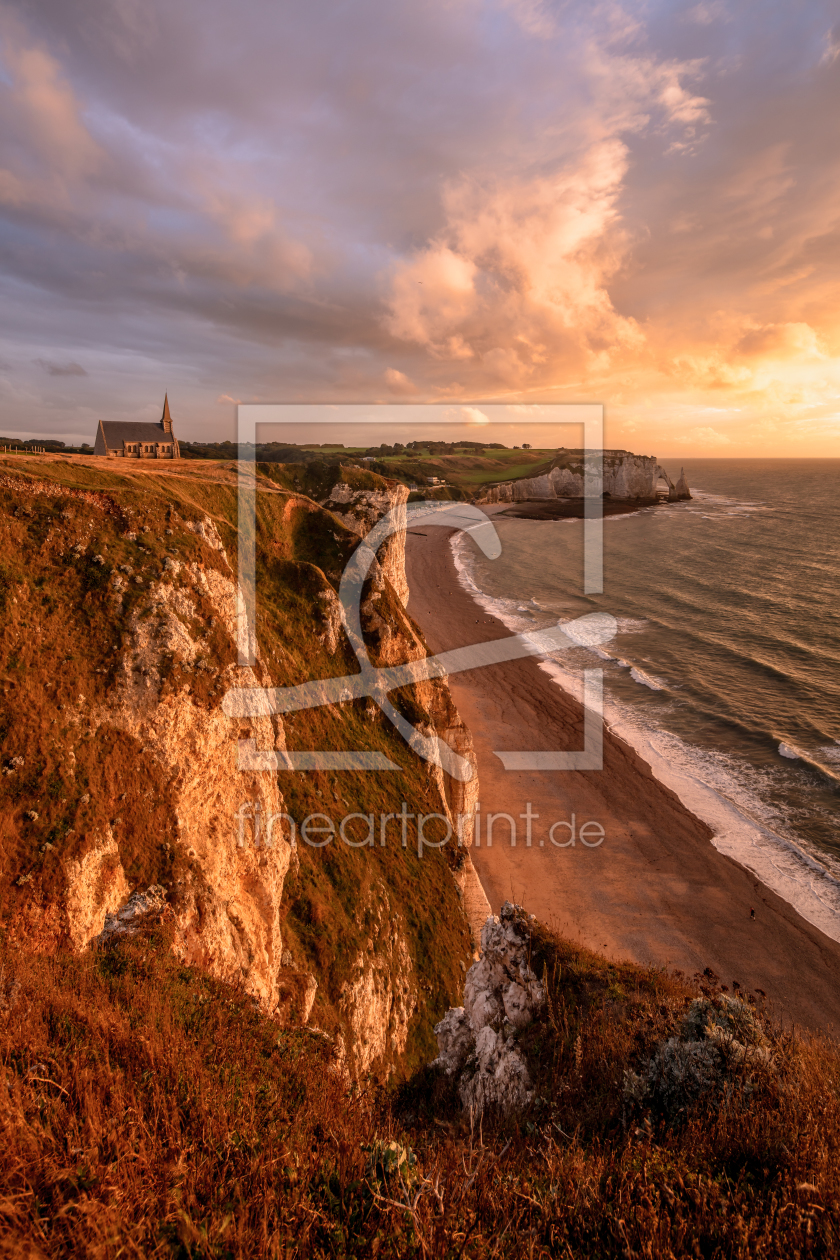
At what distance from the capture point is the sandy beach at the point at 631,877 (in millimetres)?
26828

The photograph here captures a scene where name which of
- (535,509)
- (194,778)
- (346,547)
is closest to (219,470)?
(346,547)

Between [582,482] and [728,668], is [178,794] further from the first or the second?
[582,482]

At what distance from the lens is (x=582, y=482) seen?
186 meters

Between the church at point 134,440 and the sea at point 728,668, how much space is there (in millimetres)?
46067

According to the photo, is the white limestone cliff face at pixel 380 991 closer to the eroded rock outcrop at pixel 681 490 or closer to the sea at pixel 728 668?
the sea at pixel 728 668

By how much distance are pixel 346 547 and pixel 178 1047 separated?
3114cm

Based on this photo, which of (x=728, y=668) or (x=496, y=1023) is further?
(x=728, y=668)

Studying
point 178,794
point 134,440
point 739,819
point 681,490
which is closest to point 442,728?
point 178,794

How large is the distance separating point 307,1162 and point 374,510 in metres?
44.0

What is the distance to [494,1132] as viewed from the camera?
355 inches

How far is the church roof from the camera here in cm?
5322

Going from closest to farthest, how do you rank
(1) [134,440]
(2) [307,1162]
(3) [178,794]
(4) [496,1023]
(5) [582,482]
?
(2) [307,1162] < (4) [496,1023] < (3) [178,794] < (1) [134,440] < (5) [582,482]

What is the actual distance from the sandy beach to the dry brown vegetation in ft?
63.1

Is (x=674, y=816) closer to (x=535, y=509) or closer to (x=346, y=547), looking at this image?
(x=346, y=547)
